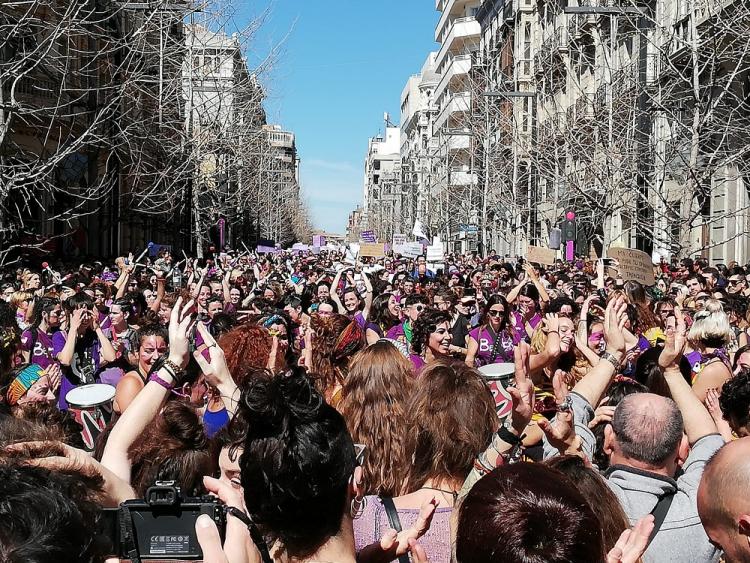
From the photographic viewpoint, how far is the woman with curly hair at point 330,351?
21.7 feet

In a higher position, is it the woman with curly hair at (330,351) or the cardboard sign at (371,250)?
the cardboard sign at (371,250)

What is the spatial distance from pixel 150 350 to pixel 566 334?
3050 millimetres

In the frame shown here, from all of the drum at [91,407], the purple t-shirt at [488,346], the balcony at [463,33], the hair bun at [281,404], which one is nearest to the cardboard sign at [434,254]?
the purple t-shirt at [488,346]

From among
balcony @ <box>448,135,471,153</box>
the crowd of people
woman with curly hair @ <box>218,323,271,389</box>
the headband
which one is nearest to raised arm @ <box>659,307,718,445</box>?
the crowd of people

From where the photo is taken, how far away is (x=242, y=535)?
249 cm

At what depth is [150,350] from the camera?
20.7 ft

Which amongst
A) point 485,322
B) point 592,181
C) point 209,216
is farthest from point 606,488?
point 209,216

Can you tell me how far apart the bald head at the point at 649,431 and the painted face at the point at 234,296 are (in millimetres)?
10307

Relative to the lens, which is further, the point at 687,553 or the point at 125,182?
the point at 125,182

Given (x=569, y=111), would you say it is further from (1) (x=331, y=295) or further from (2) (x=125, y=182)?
(2) (x=125, y=182)

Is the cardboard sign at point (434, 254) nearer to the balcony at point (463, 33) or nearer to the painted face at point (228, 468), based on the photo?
the painted face at point (228, 468)

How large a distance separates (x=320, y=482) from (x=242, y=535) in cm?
A: 26

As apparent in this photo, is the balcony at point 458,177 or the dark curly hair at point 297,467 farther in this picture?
the balcony at point 458,177

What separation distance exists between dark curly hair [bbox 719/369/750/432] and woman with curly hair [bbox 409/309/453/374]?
3.71 metres
